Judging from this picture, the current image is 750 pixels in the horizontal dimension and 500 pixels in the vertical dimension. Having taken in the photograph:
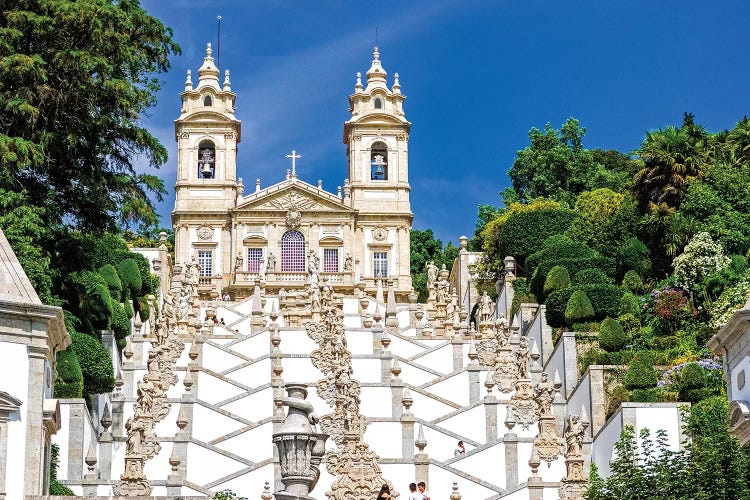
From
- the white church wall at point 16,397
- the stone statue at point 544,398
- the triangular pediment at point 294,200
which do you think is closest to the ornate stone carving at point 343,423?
the stone statue at point 544,398

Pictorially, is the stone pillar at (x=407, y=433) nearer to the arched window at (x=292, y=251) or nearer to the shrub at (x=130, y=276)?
the shrub at (x=130, y=276)

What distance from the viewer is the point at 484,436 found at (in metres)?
38.7

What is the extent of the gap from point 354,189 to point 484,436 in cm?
3362

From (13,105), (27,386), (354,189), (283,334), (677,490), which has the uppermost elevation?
(354,189)

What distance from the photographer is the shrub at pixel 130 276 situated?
5022cm

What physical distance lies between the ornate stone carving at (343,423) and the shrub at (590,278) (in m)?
8.78

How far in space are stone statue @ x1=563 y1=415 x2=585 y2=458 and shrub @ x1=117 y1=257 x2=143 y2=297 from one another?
66.7 ft

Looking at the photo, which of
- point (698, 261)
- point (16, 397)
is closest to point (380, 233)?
point (698, 261)

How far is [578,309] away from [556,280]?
3.34m

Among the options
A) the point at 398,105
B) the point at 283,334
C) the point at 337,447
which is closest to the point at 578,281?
the point at 283,334

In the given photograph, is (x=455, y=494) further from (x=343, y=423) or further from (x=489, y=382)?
(x=489, y=382)

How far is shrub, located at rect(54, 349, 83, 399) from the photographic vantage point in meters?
35.3

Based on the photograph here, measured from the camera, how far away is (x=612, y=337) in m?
42.2

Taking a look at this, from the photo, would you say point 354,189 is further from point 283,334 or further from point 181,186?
point 283,334
